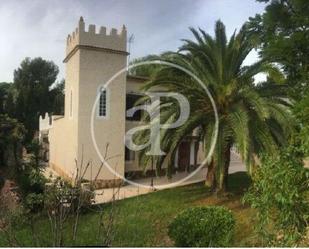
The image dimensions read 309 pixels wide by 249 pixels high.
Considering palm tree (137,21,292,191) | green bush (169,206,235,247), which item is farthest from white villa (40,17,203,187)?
green bush (169,206,235,247)

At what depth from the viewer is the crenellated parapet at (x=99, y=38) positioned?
19719mm

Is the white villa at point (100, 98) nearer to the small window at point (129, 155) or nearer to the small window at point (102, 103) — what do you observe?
the small window at point (102, 103)

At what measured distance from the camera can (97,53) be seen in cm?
2005

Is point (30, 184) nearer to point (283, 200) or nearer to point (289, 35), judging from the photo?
point (289, 35)

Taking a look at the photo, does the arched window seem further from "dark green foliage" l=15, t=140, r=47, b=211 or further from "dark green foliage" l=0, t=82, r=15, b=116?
"dark green foliage" l=0, t=82, r=15, b=116

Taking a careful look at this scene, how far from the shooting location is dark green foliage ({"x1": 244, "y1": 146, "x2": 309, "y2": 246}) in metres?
5.06

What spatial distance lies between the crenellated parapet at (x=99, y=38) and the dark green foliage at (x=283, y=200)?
1548 centimetres

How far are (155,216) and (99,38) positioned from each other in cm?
982

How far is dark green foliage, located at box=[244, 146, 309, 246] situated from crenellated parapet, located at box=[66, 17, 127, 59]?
15481 millimetres

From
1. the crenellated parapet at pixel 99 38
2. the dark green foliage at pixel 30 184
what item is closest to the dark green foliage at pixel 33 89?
the crenellated parapet at pixel 99 38

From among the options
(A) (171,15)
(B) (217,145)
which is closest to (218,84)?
(B) (217,145)

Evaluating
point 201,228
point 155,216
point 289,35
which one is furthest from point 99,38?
point 201,228

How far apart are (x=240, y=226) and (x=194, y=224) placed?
2.28 m

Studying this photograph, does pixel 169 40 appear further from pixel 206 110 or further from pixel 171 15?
pixel 171 15
